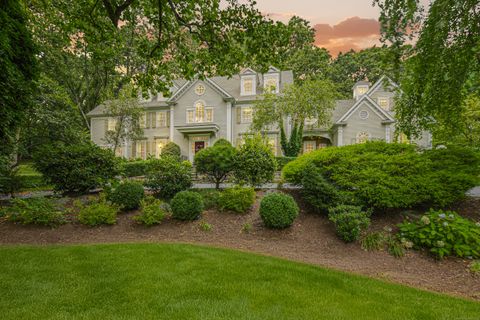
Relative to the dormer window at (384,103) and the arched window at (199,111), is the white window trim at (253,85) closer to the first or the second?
the arched window at (199,111)

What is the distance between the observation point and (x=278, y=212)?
6637 mm

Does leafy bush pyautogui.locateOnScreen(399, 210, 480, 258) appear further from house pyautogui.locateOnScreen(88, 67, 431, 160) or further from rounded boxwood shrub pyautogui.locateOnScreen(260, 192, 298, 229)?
house pyautogui.locateOnScreen(88, 67, 431, 160)

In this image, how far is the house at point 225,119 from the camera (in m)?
22.0

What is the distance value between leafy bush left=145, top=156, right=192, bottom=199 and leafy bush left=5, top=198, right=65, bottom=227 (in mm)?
2734

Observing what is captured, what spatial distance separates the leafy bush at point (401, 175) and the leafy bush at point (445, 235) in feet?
2.44

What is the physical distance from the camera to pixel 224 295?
11.1 feet

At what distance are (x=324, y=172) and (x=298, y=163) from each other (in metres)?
1.03

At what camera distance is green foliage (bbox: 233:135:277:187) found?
9.47 meters

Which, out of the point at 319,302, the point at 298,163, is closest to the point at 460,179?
the point at 298,163

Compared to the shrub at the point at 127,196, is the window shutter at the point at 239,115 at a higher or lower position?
higher

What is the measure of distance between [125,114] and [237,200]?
15.9 m

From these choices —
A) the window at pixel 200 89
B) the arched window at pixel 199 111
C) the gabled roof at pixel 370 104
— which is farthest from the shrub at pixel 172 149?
the gabled roof at pixel 370 104

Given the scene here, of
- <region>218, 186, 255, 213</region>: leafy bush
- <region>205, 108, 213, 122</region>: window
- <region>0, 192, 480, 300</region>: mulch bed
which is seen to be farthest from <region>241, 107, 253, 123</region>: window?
<region>0, 192, 480, 300</region>: mulch bed

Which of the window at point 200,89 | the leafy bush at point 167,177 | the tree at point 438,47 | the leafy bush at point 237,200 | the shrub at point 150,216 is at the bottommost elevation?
the shrub at point 150,216
